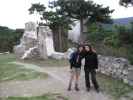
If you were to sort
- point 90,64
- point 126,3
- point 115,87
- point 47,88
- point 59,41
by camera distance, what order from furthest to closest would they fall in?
point 59,41, point 126,3, point 47,88, point 115,87, point 90,64

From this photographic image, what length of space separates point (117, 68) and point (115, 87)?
53.0 inches

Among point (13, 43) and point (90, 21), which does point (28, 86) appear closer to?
point (13, 43)

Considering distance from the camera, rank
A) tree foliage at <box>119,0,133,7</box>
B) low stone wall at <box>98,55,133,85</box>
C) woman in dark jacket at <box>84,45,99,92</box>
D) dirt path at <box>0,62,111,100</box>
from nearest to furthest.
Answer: dirt path at <box>0,62,111,100</box>
woman in dark jacket at <box>84,45,99,92</box>
low stone wall at <box>98,55,133,85</box>
tree foliage at <box>119,0,133,7</box>

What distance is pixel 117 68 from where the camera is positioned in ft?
41.5

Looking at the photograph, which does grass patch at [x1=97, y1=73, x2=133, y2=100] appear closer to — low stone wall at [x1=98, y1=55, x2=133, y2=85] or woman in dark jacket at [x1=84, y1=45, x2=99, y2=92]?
low stone wall at [x1=98, y1=55, x2=133, y2=85]

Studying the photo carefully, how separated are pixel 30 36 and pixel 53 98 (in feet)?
50.9

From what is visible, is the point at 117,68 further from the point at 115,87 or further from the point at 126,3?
the point at 126,3

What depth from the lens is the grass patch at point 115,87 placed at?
10.6 m

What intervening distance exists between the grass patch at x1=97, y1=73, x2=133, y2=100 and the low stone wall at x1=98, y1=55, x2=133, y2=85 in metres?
0.21

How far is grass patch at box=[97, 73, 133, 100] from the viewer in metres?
10.6

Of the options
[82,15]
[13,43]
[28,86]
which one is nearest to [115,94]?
[28,86]

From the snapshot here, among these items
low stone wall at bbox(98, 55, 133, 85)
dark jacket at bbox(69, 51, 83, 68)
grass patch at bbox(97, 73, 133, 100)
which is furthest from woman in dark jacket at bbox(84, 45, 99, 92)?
low stone wall at bbox(98, 55, 133, 85)

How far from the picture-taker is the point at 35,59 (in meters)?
23.4

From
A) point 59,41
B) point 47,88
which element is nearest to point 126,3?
point 47,88
